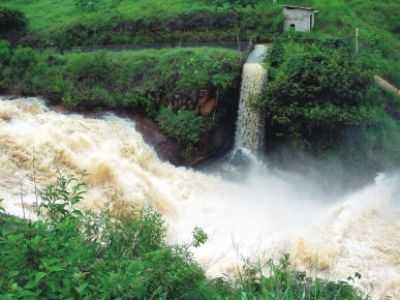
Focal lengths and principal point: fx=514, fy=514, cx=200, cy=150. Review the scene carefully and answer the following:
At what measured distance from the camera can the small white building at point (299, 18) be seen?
1522 cm

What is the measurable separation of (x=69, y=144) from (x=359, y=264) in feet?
19.1

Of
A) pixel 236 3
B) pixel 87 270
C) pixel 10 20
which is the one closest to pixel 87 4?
pixel 10 20

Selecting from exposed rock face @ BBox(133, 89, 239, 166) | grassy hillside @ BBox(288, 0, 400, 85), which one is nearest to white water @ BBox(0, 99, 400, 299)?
exposed rock face @ BBox(133, 89, 239, 166)

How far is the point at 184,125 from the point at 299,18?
590 centimetres

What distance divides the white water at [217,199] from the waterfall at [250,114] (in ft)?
2.26

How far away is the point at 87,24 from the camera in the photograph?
16469 millimetres

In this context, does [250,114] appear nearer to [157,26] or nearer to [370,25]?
[157,26]

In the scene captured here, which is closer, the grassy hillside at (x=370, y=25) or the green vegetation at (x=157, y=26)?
the grassy hillside at (x=370, y=25)

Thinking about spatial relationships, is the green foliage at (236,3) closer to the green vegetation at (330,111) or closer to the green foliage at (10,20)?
the green vegetation at (330,111)

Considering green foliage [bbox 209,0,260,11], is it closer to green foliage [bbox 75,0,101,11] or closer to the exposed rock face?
green foliage [bbox 75,0,101,11]

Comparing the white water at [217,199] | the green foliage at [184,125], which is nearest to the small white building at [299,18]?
the green foliage at [184,125]

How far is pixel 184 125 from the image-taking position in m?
11.7

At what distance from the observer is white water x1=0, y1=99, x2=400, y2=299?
26.8 feet

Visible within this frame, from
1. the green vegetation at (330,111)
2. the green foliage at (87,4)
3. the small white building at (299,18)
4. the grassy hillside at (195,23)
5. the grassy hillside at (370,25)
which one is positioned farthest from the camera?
the green foliage at (87,4)
